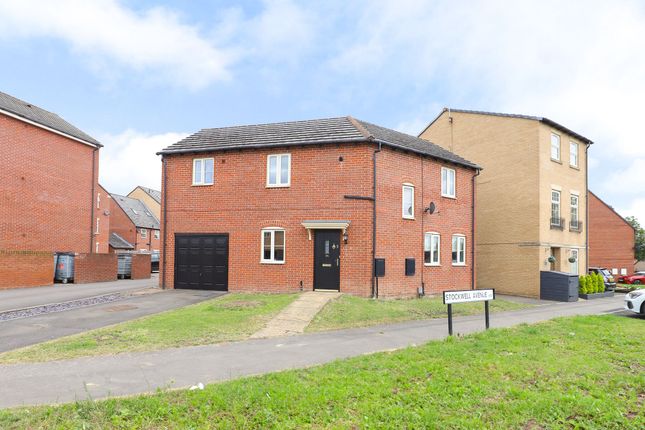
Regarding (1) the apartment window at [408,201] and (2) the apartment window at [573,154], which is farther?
(2) the apartment window at [573,154]

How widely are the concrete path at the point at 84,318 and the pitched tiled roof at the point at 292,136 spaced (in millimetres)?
6281

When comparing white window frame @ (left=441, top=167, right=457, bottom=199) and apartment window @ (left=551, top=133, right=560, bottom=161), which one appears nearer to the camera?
white window frame @ (left=441, top=167, right=457, bottom=199)

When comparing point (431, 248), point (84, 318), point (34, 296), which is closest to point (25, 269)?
point (34, 296)

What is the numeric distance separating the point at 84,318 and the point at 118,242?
39.9m

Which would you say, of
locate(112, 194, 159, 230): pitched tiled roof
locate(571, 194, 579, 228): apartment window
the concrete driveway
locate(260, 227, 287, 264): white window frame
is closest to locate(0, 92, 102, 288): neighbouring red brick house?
the concrete driveway

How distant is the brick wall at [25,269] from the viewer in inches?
777

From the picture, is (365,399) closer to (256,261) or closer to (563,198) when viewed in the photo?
(256,261)

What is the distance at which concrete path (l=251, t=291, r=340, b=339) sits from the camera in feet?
32.4

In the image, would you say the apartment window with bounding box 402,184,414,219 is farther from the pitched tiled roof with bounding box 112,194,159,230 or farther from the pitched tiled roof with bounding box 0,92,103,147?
the pitched tiled roof with bounding box 112,194,159,230

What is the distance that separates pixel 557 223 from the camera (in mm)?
23172

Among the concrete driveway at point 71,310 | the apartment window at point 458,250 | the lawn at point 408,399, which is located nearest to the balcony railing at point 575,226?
the apartment window at point 458,250

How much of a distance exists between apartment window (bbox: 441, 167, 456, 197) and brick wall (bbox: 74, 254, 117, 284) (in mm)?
19430

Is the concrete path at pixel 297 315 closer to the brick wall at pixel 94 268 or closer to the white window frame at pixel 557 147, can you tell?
the brick wall at pixel 94 268

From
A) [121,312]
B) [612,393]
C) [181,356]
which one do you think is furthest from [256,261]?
[612,393]
